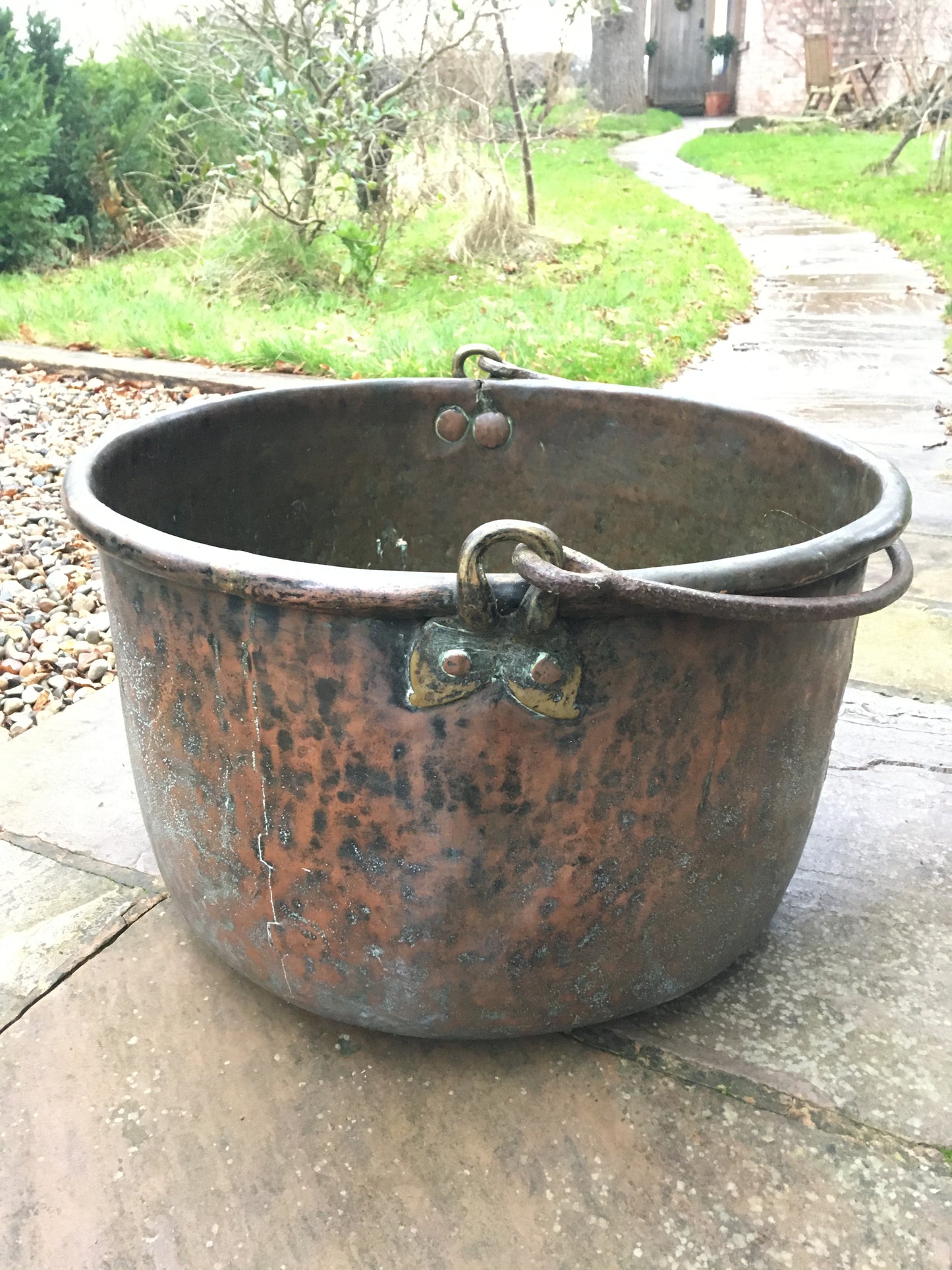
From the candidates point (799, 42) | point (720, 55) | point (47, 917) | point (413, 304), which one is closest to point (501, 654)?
point (47, 917)

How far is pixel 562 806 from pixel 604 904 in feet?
0.57

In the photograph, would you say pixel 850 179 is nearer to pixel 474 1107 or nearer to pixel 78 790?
pixel 78 790

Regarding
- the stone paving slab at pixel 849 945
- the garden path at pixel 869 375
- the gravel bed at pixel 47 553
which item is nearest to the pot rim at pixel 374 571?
the garden path at pixel 869 375

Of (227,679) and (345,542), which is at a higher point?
(227,679)

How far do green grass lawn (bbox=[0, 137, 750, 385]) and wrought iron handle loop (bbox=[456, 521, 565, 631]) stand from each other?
367 cm

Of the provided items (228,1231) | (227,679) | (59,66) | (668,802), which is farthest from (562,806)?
(59,66)

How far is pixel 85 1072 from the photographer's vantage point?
1.42 m

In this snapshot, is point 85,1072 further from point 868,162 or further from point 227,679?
point 868,162

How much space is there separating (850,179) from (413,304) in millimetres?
9554

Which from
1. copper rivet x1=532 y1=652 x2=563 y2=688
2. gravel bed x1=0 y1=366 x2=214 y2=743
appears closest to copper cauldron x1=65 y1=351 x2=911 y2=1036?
copper rivet x1=532 y1=652 x2=563 y2=688

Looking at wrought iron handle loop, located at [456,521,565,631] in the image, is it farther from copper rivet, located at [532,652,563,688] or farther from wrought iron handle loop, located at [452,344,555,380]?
wrought iron handle loop, located at [452,344,555,380]

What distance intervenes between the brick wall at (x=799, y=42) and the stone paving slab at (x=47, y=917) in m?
23.9

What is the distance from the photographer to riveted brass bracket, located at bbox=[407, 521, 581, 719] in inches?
41.3

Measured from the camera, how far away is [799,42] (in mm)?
24438
